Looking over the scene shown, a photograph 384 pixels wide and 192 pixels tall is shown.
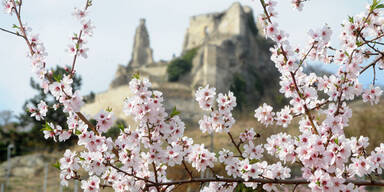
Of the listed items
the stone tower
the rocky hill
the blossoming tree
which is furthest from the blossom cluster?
the stone tower

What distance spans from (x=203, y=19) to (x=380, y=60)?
45498 mm

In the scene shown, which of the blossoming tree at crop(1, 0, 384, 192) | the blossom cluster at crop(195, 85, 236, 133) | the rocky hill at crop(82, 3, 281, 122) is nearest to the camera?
the blossoming tree at crop(1, 0, 384, 192)

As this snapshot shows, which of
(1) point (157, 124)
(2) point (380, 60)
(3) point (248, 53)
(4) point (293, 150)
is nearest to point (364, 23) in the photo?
(2) point (380, 60)

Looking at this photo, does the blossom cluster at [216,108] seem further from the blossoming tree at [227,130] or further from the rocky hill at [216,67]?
the rocky hill at [216,67]

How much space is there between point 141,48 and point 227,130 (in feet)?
159

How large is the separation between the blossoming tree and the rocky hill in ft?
95.9

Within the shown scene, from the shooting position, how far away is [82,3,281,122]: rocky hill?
35.1 m

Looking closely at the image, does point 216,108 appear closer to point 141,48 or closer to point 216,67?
point 216,67

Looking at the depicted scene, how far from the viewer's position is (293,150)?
224cm

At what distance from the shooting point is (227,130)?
2395 mm

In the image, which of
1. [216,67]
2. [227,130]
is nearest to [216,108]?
[227,130]

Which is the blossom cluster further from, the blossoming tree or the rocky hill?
the rocky hill

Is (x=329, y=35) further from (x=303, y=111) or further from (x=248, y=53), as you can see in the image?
(x=248, y=53)

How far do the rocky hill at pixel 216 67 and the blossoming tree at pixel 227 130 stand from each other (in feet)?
95.9
